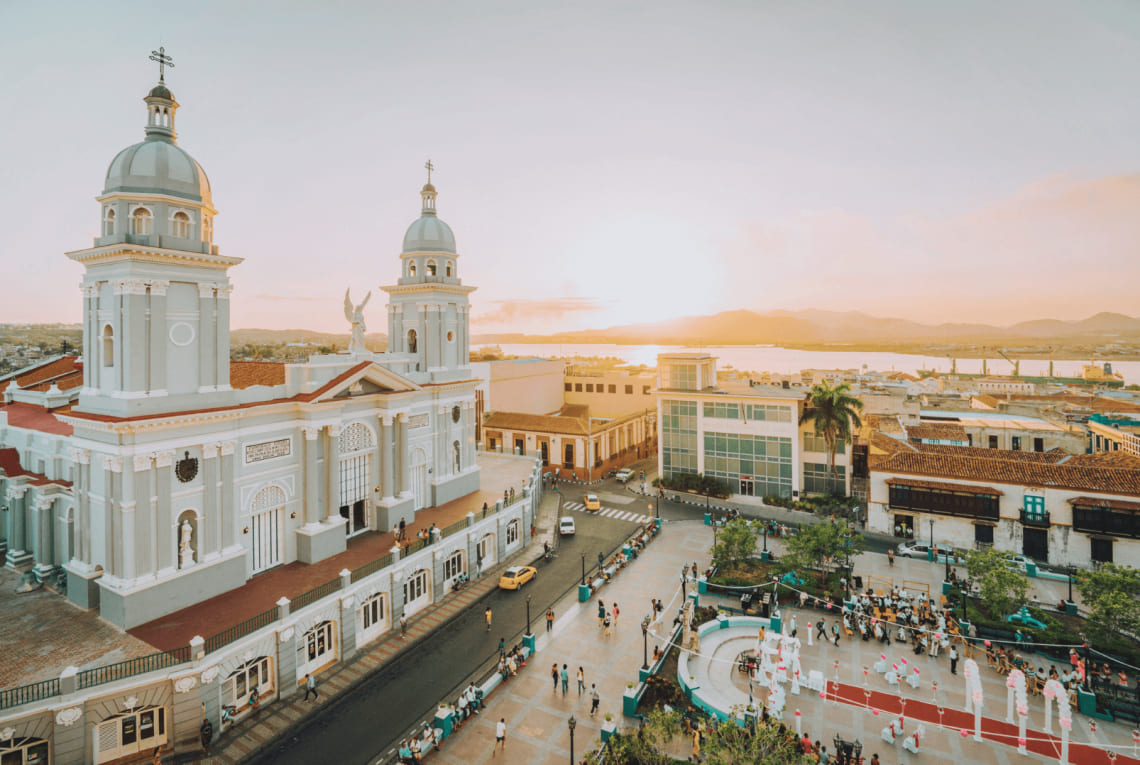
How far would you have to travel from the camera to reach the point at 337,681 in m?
20.5

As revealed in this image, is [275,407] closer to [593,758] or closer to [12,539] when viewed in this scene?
[12,539]

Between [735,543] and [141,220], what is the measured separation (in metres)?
30.6

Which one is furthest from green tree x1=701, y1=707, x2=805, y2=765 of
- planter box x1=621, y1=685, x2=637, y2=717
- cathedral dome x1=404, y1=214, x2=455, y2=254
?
cathedral dome x1=404, y1=214, x2=455, y2=254

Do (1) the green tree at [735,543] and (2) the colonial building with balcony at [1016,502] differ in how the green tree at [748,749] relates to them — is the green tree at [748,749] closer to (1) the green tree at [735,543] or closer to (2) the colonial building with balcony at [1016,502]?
(1) the green tree at [735,543]

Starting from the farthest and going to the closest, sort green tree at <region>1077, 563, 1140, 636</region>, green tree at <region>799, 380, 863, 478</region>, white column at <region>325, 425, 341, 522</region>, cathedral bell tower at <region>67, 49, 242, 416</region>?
green tree at <region>799, 380, 863, 478</region> → white column at <region>325, 425, 341, 522</region> → green tree at <region>1077, 563, 1140, 636</region> → cathedral bell tower at <region>67, 49, 242, 416</region>

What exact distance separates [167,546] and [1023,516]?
43.6 metres

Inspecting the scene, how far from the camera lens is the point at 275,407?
23.3 metres

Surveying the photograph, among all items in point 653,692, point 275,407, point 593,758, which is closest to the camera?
point 593,758

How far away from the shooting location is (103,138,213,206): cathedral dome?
19.9 meters

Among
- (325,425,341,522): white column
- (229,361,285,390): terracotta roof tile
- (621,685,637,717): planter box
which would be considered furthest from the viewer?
(229,361,285,390): terracotta roof tile

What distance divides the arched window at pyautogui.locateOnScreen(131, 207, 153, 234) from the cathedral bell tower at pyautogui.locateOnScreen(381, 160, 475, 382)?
1396 centimetres

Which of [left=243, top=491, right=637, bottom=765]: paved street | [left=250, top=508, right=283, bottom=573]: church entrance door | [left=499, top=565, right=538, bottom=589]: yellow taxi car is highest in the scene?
[left=250, top=508, right=283, bottom=573]: church entrance door

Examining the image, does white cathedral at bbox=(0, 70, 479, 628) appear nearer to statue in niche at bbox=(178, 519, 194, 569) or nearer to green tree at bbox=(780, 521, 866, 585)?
statue in niche at bbox=(178, 519, 194, 569)

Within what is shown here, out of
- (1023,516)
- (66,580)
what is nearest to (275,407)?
(66,580)
